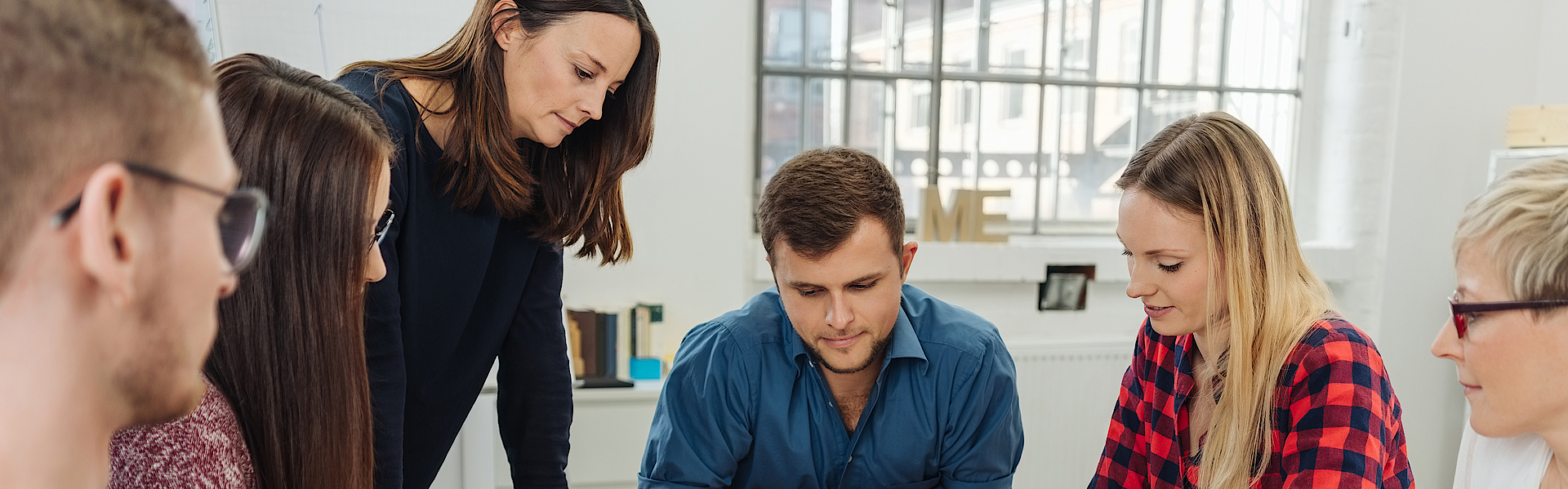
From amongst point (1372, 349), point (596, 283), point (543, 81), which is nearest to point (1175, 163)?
point (1372, 349)

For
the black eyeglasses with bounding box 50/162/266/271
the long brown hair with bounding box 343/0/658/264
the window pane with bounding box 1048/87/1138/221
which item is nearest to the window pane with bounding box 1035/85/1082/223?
the window pane with bounding box 1048/87/1138/221

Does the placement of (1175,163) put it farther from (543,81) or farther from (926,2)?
(926,2)

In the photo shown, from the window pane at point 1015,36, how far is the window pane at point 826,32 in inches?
20.1

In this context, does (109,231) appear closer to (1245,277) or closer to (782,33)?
(1245,277)

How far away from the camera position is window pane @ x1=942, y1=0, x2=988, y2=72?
3.17m

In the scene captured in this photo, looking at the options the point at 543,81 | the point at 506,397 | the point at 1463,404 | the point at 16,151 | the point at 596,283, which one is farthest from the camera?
the point at 1463,404

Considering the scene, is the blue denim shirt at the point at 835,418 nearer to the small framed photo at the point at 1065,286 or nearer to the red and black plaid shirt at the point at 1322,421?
the red and black plaid shirt at the point at 1322,421

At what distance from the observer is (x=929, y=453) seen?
147 cm

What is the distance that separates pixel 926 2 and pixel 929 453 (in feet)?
6.66

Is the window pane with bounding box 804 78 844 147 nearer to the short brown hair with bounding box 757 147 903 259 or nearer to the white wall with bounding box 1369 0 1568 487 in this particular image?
the short brown hair with bounding box 757 147 903 259

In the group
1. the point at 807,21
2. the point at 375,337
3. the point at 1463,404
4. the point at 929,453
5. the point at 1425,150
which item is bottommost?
the point at 1463,404

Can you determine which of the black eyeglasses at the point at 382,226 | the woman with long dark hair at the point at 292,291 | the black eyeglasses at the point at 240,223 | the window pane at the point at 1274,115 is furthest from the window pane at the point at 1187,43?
the black eyeglasses at the point at 240,223

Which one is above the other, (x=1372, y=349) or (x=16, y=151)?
(x=16, y=151)

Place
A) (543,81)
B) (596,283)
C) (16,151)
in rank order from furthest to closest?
(596,283) < (543,81) < (16,151)
